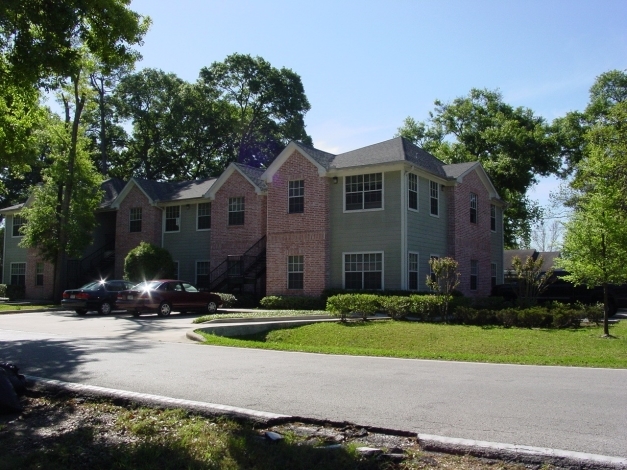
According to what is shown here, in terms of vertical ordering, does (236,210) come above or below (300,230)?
above

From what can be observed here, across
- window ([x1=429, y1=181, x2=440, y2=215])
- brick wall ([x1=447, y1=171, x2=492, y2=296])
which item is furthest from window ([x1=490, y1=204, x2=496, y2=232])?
window ([x1=429, y1=181, x2=440, y2=215])

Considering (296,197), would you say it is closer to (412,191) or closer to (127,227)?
(412,191)

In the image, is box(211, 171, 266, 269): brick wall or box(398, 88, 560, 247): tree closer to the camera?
box(211, 171, 266, 269): brick wall

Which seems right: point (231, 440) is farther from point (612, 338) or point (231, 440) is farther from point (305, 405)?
point (612, 338)

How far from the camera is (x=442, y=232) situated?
90.1ft

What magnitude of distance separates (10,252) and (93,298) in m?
20.6

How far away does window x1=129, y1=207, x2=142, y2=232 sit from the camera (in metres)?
35.8

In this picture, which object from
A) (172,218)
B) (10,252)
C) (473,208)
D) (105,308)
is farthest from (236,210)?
(10,252)

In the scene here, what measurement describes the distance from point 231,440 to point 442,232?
22.8 m

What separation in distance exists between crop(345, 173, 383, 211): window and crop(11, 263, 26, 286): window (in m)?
26.1

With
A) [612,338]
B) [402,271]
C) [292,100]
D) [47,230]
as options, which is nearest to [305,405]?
[612,338]

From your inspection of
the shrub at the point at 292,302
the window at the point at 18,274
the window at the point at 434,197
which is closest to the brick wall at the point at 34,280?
the window at the point at 18,274

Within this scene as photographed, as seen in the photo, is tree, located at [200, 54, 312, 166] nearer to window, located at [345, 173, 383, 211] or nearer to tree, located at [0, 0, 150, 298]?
window, located at [345, 173, 383, 211]

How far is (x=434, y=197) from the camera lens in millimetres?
27000
